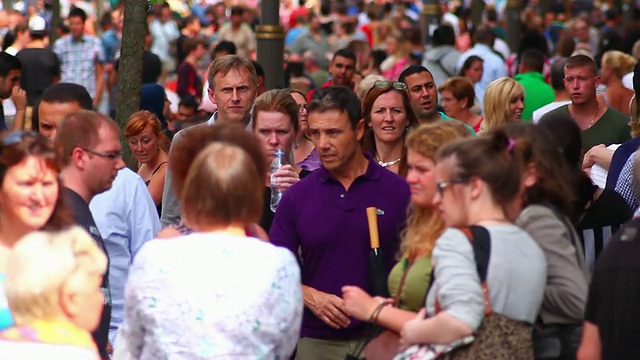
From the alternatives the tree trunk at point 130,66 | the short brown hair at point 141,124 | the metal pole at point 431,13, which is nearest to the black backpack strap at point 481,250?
the short brown hair at point 141,124

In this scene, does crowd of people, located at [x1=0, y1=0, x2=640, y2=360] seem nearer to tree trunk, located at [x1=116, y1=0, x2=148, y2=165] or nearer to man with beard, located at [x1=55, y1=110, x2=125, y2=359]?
man with beard, located at [x1=55, y1=110, x2=125, y2=359]

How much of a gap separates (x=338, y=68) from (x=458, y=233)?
948 cm

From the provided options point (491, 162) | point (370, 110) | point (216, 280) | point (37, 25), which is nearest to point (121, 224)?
point (370, 110)

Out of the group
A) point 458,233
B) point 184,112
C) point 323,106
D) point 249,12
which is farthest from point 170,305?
point 249,12

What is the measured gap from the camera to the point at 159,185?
30.5ft

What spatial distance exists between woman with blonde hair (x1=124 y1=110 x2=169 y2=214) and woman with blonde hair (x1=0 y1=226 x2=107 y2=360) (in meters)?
4.90

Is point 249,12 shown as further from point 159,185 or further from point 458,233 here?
point 458,233

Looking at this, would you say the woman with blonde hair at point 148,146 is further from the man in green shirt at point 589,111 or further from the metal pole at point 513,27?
the metal pole at point 513,27

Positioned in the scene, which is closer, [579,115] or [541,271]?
[541,271]

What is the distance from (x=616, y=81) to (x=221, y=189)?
9.46m

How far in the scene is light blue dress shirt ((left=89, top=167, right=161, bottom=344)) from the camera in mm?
7137

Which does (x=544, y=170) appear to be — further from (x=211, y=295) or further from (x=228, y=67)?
(x=228, y=67)

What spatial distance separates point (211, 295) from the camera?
4.86 metres

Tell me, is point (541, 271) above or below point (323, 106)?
below
